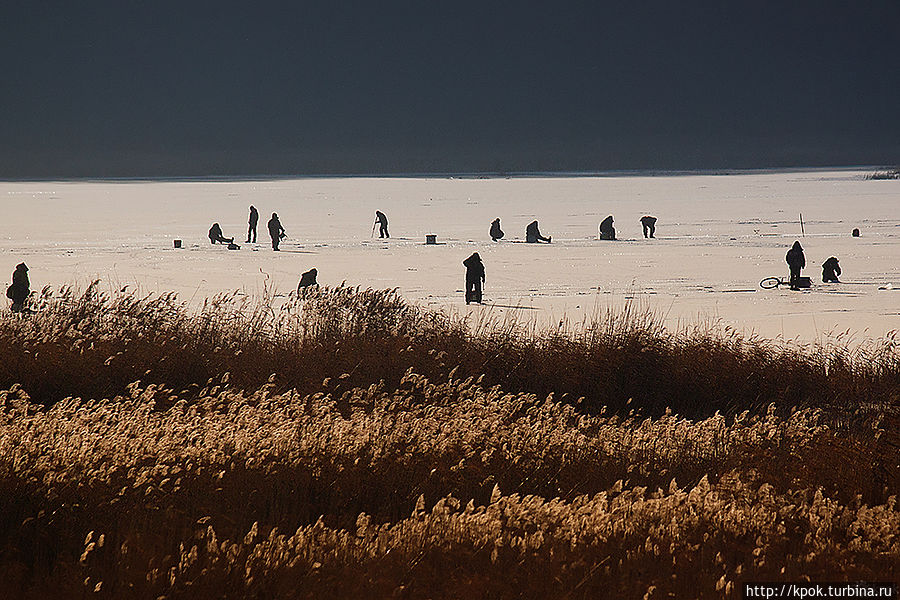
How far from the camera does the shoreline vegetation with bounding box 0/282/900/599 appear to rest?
188 inches

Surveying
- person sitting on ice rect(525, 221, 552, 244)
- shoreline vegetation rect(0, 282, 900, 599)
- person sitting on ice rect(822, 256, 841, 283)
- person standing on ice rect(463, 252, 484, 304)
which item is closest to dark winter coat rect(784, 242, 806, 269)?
person sitting on ice rect(822, 256, 841, 283)

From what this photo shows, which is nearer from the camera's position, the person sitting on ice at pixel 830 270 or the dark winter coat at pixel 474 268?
the dark winter coat at pixel 474 268

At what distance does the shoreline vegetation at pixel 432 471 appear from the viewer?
479 centimetres

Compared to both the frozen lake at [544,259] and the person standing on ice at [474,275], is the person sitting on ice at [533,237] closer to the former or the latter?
the frozen lake at [544,259]

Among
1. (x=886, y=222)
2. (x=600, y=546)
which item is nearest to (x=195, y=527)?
(x=600, y=546)

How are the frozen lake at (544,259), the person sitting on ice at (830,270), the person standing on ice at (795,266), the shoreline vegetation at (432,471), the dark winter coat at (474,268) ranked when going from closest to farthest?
the shoreline vegetation at (432,471) < the dark winter coat at (474,268) < the frozen lake at (544,259) < the person standing on ice at (795,266) < the person sitting on ice at (830,270)

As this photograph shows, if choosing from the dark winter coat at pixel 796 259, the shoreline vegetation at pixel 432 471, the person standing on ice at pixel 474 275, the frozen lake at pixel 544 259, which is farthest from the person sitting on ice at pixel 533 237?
the shoreline vegetation at pixel 432 471

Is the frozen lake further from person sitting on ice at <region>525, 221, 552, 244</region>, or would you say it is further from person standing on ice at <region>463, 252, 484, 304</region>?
person sitting on ice at <region>525, 221, 552, 244</region>

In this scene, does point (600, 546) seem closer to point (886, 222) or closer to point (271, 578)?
point (271, 578)

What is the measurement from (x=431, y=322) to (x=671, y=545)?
330 inches

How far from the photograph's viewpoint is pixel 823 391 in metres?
11.4

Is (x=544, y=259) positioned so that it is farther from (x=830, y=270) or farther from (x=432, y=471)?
(x=432, y=471)

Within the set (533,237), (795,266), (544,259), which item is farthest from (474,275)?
(533,237)

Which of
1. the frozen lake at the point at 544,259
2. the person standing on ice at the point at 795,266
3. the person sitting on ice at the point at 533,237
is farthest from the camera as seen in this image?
the person sitting on ice at the point at 533,237
